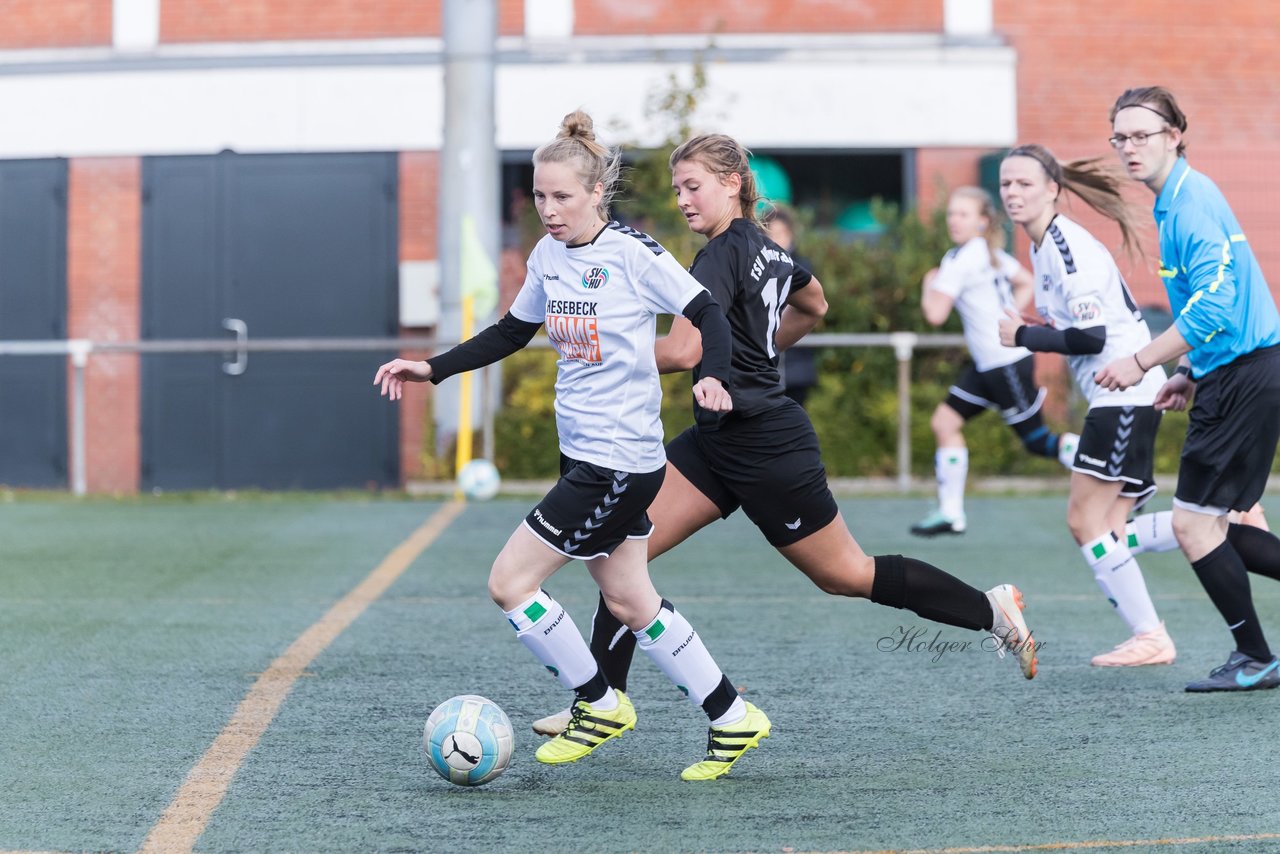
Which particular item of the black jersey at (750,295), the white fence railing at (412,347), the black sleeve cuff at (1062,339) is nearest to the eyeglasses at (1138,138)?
the black sleeve cuff at (1062,339)

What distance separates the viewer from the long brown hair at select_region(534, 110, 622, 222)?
13.9ft

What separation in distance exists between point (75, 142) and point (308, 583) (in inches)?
375

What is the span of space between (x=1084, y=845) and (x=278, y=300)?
13.3 metres

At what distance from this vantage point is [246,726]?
4902mm

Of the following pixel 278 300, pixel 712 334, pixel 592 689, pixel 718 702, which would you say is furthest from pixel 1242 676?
pixel 278 300

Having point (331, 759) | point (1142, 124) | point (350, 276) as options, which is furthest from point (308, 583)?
point (350, 276)

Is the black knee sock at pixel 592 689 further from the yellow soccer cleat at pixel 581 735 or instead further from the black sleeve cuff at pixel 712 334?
the black sleeve cuff at pixel 712 334

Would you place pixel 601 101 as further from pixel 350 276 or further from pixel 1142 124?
pixel 1142 124

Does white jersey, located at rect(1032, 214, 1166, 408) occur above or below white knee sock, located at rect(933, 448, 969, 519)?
above

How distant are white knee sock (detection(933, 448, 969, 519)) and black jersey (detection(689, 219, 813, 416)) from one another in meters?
5.38

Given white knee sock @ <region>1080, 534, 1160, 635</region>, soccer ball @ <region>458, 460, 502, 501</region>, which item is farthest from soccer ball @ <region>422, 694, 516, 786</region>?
soccer ball @ <region>458, 460, 502, 501</region>

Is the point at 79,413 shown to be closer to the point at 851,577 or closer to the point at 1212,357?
the point at 851,577

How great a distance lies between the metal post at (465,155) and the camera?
13398 mm

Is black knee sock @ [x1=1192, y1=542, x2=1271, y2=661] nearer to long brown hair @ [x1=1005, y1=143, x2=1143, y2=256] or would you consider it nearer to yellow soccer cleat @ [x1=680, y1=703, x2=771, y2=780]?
long brown hair @ [x1=1005, y1=143, x2=1143, y2=256]
